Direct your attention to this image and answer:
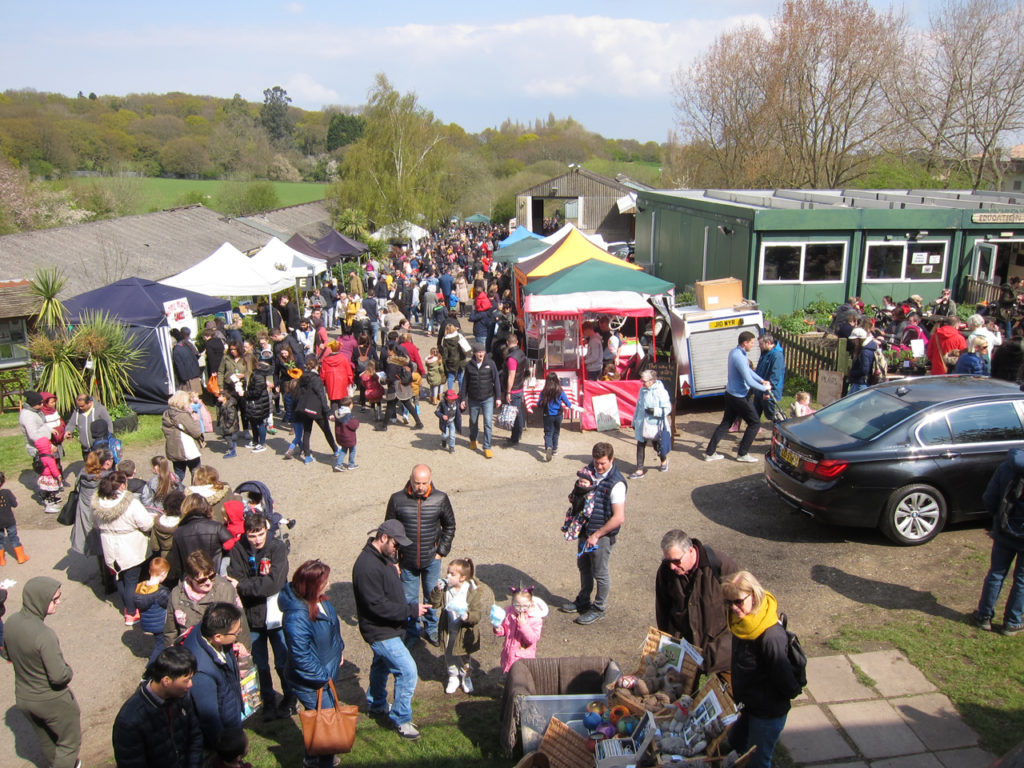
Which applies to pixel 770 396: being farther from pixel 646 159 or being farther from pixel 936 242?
pixel 646 159

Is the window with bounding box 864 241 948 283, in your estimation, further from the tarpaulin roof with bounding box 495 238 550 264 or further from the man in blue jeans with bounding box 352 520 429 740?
the man in blue jeans with bounding box 352 520 429 740

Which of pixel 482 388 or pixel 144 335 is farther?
pixel 144 335

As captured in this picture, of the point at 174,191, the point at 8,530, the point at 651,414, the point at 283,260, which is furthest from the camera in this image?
the point at 174,191

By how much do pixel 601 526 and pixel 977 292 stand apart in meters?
14.7

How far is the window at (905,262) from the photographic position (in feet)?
56.4

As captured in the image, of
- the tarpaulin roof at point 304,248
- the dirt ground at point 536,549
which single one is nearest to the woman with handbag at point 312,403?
the dirt ground at point 536,549

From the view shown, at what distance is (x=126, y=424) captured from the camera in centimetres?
1262

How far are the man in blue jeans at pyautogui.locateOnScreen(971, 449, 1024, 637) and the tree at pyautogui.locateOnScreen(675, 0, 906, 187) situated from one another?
3166 cm

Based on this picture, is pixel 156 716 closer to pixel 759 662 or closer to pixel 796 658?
pixel 759 662

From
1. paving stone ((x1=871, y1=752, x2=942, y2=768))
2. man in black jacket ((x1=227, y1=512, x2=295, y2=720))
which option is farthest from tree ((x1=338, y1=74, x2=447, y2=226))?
paving stone ((x1=871, y1=752, x2=942, y2=768))

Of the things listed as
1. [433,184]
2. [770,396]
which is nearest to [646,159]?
[433,184]

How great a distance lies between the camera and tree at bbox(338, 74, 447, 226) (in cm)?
3897

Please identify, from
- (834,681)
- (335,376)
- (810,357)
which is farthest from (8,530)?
(810,357)

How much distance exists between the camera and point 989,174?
35.3 meters
